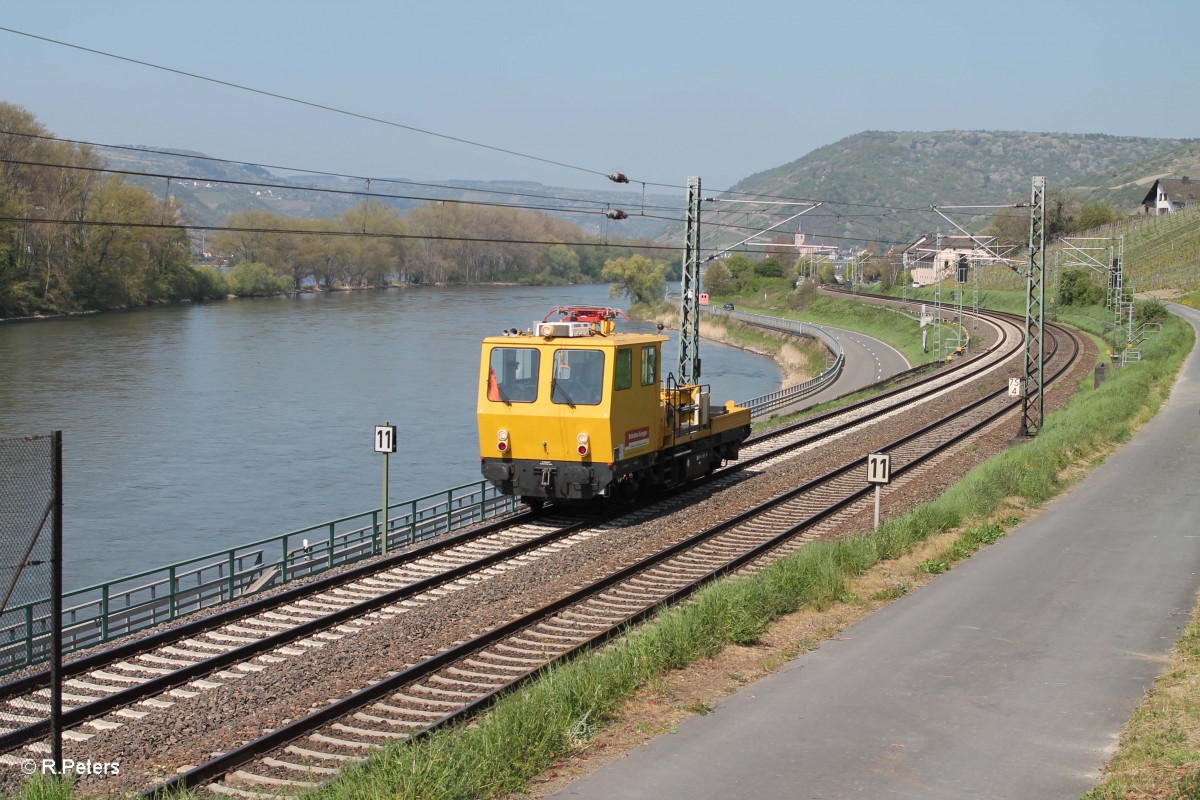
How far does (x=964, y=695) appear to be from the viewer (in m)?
9.69

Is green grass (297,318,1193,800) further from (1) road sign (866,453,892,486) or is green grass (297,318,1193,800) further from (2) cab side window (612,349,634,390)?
(2) cab side window (612,349,634,390)

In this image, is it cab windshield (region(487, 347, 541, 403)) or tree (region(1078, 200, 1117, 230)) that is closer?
cab windshield (region(487, 347, 541, 403))

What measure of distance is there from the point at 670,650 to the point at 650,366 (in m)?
9.29

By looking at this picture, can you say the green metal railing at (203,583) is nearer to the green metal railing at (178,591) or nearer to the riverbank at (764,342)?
the green metal railing at (178,591)

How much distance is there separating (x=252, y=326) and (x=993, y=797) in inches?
3028

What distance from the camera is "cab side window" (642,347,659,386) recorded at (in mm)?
19609

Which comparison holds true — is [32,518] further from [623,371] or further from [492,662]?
[623,371]

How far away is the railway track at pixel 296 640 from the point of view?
10.3m

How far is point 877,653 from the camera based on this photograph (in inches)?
436

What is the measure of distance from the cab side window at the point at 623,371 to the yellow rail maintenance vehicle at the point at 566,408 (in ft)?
0.05

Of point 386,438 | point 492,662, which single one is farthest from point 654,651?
point 386,438

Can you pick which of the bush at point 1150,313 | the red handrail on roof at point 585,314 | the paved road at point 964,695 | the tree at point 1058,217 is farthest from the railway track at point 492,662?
the tree at point 1058,217

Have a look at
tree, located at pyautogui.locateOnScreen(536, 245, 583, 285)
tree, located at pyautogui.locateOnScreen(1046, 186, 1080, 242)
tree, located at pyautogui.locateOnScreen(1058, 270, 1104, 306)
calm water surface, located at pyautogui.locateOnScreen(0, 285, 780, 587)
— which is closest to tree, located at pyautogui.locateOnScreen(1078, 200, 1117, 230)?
tree, located at pyautogui.locateOnScreen(1046, 186, 1080, 242)

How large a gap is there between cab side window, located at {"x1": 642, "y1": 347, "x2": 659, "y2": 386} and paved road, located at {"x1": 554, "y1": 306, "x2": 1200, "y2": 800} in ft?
20.1
